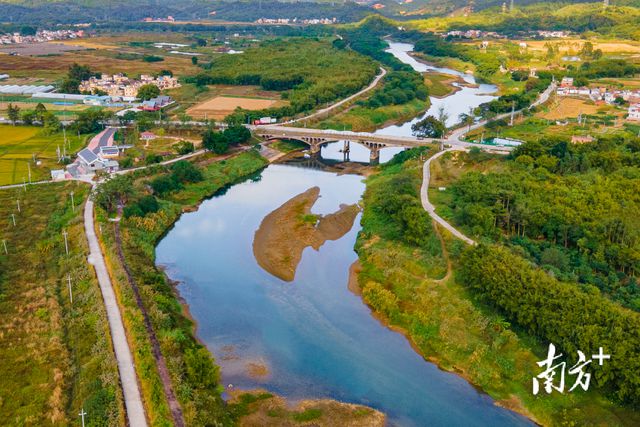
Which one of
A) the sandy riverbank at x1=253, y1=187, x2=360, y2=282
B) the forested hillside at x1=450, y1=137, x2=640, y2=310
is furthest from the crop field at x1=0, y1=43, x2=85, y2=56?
the forested hillside at x1=450, y1=137, x2=640, y2=310


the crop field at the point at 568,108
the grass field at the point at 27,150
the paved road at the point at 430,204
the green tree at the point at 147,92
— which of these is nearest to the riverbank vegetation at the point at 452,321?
the paved road at the point at 430,204

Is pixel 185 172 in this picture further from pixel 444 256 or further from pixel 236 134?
pixel 444 256

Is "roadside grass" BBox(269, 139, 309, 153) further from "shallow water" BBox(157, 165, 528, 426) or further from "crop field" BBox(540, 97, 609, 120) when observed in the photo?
"crop field" BBox(540, 97, 609, 120)

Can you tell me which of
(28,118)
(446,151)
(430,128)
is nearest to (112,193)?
(446,151)

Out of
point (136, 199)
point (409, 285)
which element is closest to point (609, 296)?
point (409, 285)

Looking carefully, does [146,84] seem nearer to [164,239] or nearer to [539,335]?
[164,239]
